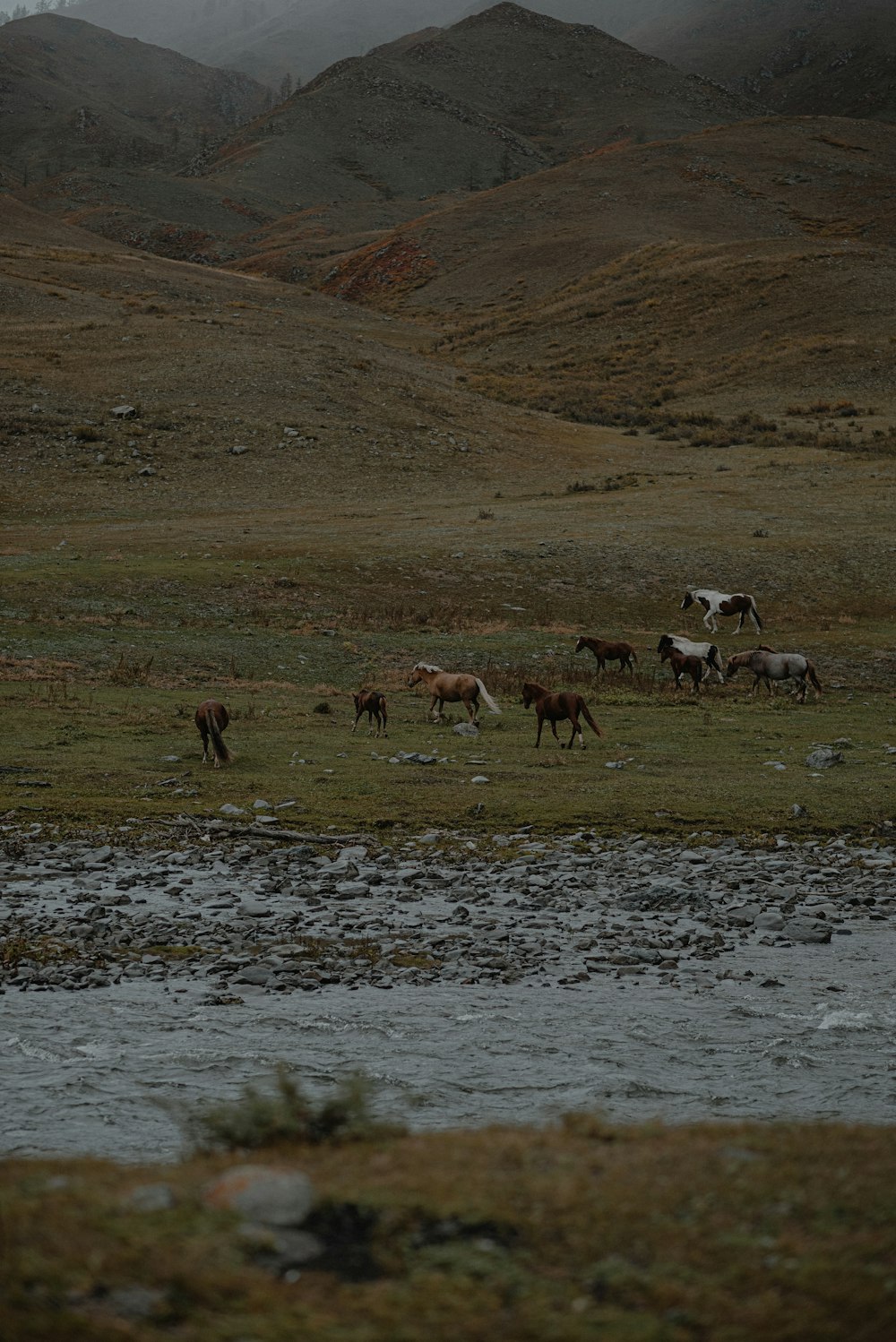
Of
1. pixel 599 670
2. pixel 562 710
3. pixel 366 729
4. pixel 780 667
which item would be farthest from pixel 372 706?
pixel 780 667

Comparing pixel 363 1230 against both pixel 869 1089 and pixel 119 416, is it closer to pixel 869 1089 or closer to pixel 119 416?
pixel 869 1089

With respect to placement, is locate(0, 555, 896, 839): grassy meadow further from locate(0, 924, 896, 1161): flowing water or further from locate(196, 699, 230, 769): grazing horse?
locate(0, 924, 896, 1161): flowing water

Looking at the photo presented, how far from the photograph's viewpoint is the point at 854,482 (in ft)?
207

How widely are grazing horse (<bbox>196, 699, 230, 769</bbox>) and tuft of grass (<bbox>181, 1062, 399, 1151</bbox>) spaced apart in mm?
15398

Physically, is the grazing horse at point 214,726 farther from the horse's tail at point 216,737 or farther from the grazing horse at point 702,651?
the grazing horse at point 702,651

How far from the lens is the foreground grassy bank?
424 cm

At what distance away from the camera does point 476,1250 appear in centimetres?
475

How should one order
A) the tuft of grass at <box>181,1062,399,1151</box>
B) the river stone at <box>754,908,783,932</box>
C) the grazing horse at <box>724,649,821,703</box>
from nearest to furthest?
the tuft of grass at <box>181,1062,399,1151</box> < the river stone at <box>754,908,783,932</box> < the grazing horse at <box>724,649,821,703</box>

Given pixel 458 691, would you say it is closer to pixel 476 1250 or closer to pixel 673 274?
pixel 476 1250

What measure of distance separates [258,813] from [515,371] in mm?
92513

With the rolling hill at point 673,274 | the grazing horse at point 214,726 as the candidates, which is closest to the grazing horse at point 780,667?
the grazing horse at point 214,726

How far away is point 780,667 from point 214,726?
56.7 feet

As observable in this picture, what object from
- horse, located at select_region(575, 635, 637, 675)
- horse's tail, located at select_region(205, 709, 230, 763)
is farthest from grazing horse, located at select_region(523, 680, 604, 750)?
horse, located at select_region(575, 635, 637, 675)

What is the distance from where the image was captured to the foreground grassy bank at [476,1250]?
4.24 meters
